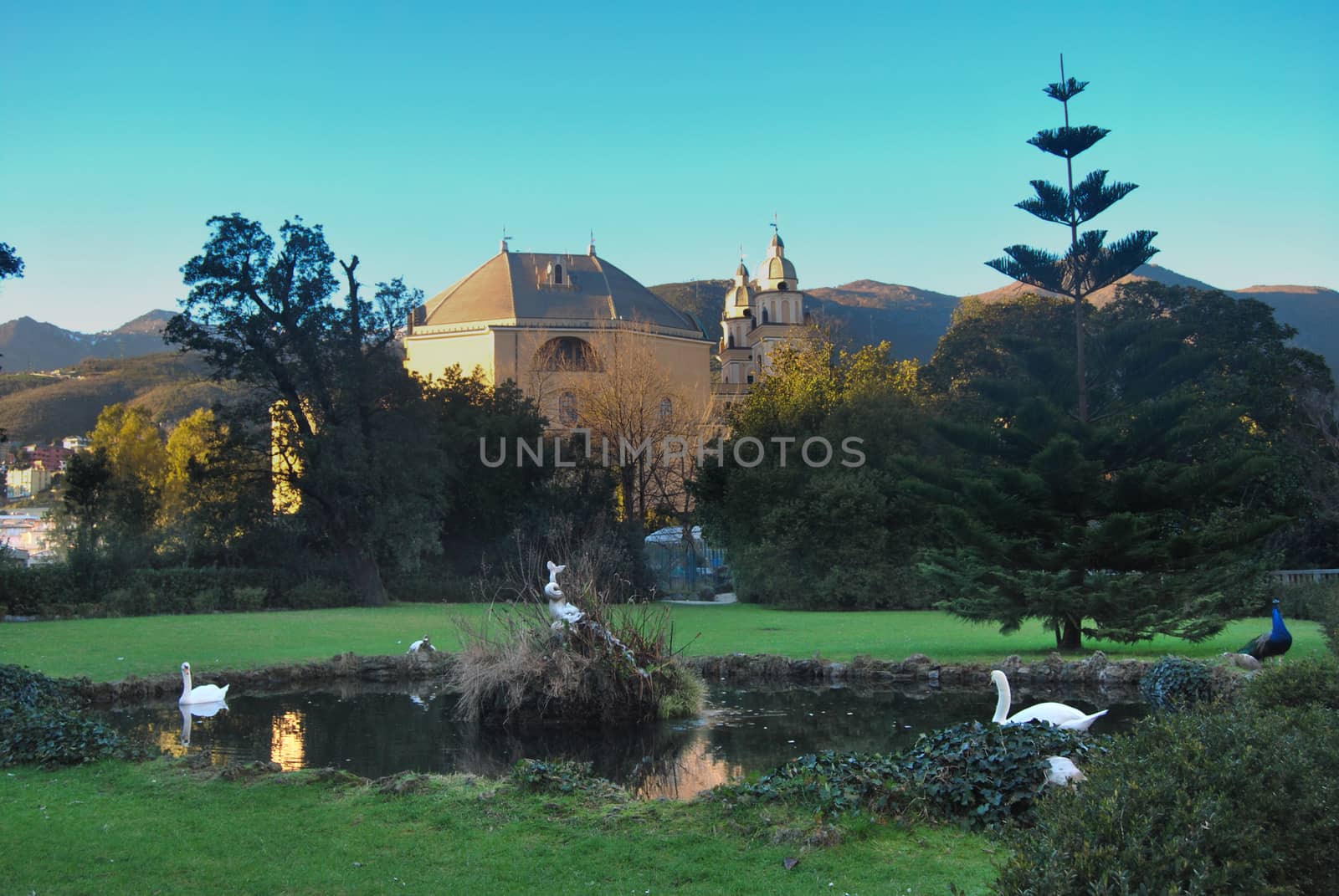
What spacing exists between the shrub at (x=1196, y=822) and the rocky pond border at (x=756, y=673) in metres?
7.54

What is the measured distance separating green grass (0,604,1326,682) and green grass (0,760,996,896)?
4336mm

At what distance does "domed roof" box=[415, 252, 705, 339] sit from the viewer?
47781 mm

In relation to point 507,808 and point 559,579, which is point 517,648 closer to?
point 559,579

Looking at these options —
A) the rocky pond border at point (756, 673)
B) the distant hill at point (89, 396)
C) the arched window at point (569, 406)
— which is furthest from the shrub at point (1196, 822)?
the distant hill at point (89, 396)

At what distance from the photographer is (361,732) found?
8.91 meters

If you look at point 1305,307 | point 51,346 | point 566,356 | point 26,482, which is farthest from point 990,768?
point 51,346

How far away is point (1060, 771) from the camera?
4949 millimetres

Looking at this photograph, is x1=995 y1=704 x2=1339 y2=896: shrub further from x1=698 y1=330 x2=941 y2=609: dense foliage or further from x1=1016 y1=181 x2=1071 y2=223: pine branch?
x1=698 y1=330 x2=941 y2=609: dense foliage

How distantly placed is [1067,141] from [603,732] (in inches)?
372

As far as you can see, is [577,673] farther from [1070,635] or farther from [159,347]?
[159,347]

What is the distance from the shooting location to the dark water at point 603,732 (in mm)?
7645

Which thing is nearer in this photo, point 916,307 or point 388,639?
point 388,639

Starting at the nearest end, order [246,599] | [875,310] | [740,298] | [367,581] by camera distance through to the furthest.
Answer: [246,599]
[367,581]
[740,298]
[875,310]

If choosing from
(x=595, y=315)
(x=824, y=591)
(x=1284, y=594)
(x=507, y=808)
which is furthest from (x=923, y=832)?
(x=595, y=315)
